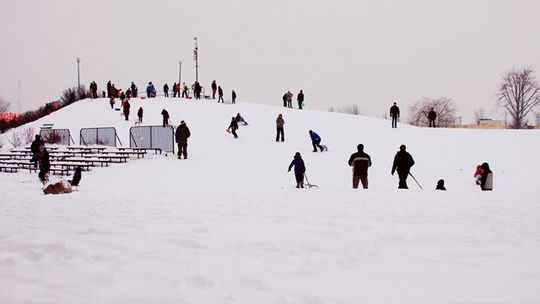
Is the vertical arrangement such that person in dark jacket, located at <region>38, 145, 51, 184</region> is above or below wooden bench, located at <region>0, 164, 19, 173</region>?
above

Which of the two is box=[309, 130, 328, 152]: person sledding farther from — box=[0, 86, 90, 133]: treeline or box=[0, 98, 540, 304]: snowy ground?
box=[0, 86, 90, 133]: treeline

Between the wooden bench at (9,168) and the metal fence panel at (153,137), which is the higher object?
the metal fence panel at (153,137)

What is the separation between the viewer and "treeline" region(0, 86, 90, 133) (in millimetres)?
39281

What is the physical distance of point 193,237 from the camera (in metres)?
6.05

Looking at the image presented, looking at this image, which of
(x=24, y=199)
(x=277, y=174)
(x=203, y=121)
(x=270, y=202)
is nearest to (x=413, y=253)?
(x=270, y=202)

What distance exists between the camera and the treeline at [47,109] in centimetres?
3928

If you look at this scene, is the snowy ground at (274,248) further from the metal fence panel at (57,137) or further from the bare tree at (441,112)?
the bare tree at (441,112)

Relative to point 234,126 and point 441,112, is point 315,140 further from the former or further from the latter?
point 441,112

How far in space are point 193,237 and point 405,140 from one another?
23.6 metres

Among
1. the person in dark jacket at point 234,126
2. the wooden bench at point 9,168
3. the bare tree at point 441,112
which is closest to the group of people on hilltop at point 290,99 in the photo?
the person in dark jacket at point 234,126

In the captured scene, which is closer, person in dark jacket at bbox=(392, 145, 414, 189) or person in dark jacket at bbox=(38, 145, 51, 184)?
person in dark jacket at bbox=(392, 145, 414, 189)

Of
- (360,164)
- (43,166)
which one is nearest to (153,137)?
(43,166)

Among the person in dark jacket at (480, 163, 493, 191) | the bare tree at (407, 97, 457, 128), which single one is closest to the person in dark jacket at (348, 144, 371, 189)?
the person in dark jacket at (480, 163, 493, 191)

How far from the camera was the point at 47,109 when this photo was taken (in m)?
43.5
